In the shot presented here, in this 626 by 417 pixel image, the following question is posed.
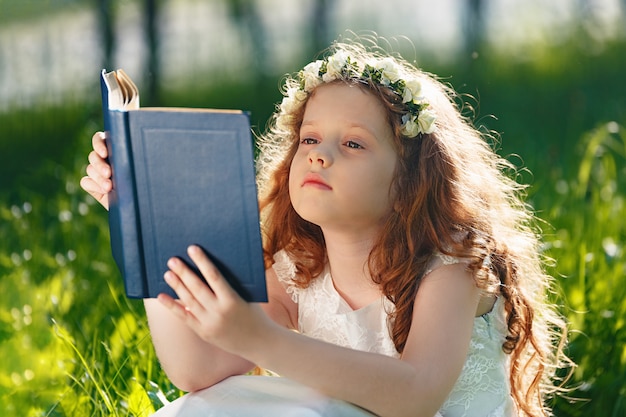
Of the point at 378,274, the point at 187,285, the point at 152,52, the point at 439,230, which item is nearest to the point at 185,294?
the point at 187,285

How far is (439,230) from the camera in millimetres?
2342

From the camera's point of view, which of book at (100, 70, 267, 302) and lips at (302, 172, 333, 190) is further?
lips at (302, 172, 333, 190)

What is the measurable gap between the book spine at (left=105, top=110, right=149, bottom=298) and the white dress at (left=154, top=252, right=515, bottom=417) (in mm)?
386

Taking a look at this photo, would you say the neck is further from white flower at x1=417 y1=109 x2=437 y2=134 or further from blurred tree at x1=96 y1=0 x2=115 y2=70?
blurred tree at x1=96 y1=0 x2=115 y2=70

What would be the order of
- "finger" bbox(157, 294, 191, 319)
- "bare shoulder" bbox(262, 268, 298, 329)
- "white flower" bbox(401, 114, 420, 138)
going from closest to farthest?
"finger" bbox(157, 294, 191, 319), "white flower" bbox(401, 114, 420, 138), "bare shoulder" bbox(262, 268, 298, 329)

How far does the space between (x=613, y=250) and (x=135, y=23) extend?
2.97m

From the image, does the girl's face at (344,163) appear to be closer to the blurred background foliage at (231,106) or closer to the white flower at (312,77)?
the white flower at (312,77)

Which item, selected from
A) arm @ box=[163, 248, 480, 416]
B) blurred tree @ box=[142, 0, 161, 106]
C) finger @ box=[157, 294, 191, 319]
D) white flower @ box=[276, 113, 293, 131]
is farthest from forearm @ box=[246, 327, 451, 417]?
blurred tree @ box=[142, 0, 161, 106]

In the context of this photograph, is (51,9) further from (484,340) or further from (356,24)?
(484,340)

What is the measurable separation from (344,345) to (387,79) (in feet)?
1.98

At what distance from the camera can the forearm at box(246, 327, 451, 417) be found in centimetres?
192

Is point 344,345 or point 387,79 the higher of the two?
point 387,79

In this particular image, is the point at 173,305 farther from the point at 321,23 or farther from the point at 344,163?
the point at 321,23

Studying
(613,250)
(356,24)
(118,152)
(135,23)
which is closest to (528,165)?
(613,250)
